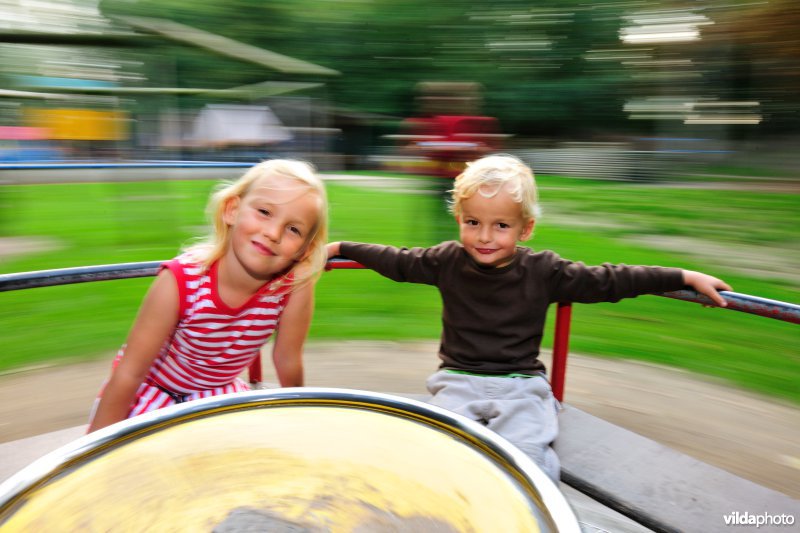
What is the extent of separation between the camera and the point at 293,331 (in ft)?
5.20

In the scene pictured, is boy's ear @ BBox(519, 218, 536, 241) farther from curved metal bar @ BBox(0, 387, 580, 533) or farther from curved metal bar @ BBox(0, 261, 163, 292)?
curved metal bar @ BBox(0, 261, 163, 292)

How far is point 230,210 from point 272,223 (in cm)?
17

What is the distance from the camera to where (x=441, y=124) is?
185 inches

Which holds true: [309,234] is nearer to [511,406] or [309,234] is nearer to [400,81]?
[511,406]

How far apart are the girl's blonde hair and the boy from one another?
338 mm

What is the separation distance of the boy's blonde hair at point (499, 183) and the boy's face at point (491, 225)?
14mm

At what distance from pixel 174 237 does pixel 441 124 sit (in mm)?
Result: 2996

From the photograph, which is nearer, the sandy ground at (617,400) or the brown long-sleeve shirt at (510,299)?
the brown long-sleeve shirt at (510,299)

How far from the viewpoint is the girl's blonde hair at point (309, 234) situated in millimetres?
1479

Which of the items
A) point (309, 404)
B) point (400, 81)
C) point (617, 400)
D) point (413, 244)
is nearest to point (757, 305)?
point (309, 404)

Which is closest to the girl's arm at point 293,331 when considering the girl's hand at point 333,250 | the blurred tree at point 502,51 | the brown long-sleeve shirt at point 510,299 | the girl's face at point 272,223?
the girl's face at point 272,223

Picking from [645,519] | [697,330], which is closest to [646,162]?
[697,330]

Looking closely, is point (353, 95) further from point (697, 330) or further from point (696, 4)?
point (697, 330)

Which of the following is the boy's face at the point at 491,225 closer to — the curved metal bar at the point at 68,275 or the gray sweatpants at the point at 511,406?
the gray sweatpants at the point at 511,406
